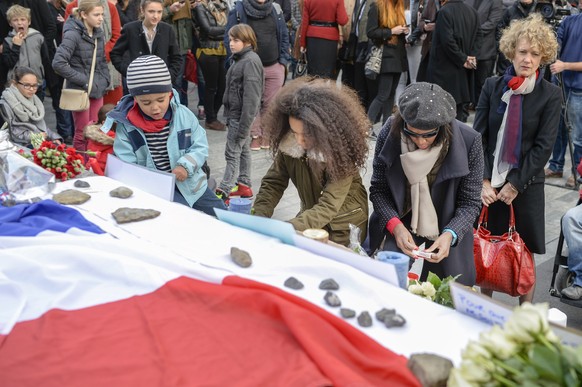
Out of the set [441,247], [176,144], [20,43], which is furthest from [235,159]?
[441,247]

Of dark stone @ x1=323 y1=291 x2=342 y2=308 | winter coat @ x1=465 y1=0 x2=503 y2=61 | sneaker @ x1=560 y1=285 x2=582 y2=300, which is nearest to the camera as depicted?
dark stone @ x1=323 y1=291 x2=342 y2=308

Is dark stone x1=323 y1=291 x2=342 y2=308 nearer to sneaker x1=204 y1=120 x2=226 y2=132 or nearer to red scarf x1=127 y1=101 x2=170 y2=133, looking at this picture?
red scarf x1=127 y1=101 x2=170 y2=133

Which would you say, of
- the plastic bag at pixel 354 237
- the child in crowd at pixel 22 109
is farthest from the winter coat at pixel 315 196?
the child in crowd at pixel 22 109

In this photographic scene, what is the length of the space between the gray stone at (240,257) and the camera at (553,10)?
593 centimetres

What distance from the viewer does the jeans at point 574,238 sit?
12.2ft

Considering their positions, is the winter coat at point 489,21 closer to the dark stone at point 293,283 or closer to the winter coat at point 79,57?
the winter coat at point 79,57

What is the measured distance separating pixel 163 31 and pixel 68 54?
0.97 meters

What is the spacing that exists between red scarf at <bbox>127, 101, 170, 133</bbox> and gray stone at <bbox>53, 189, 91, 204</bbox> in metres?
0.72

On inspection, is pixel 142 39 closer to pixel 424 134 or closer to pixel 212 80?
pixel 212 80

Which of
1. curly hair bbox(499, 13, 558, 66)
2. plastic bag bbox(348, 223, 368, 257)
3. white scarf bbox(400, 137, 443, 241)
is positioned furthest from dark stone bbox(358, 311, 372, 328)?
curly hair bbox(499, 13, 558, 66)

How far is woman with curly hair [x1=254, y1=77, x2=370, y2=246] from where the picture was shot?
3.00 metres

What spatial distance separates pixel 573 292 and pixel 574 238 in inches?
12.1

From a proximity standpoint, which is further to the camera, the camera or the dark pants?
the dark pants

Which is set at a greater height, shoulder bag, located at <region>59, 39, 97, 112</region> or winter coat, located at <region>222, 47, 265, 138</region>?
winter coat, located at <region>222, 47, 265, 138</region>
